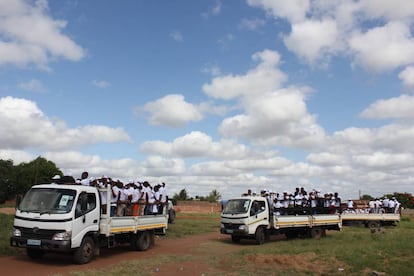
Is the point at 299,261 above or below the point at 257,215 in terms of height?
below

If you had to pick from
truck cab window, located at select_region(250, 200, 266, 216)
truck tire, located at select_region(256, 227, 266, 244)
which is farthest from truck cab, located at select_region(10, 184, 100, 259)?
truck tire, located at select_region(256, 227, 266, 244)

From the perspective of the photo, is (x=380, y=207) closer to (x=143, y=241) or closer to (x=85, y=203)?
(x=143, y=241)

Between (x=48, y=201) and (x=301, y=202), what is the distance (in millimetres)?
13723

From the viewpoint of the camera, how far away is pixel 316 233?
22797mm

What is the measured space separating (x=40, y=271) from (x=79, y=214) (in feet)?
6.06

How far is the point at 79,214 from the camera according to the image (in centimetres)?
1284

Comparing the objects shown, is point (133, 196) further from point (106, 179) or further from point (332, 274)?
point (332, 274)

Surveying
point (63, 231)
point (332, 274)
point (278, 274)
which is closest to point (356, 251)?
point (332, 274)

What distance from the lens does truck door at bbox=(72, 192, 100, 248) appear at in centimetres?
1260

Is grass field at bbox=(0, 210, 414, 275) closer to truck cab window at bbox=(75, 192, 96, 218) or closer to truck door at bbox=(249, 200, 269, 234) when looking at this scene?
truck cab window at bbox=(75, 192, 96, 218)

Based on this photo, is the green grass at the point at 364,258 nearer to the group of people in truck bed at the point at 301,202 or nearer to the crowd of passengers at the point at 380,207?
the group of people in truck bed at the point at 301,202

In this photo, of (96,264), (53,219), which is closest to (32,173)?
(96,264)

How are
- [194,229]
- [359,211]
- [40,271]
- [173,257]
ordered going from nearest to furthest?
1. [40,271]
2. [173,257]
3. [194,229]
4. [359,211]

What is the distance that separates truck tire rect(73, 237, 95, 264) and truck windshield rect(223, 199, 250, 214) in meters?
7.91
